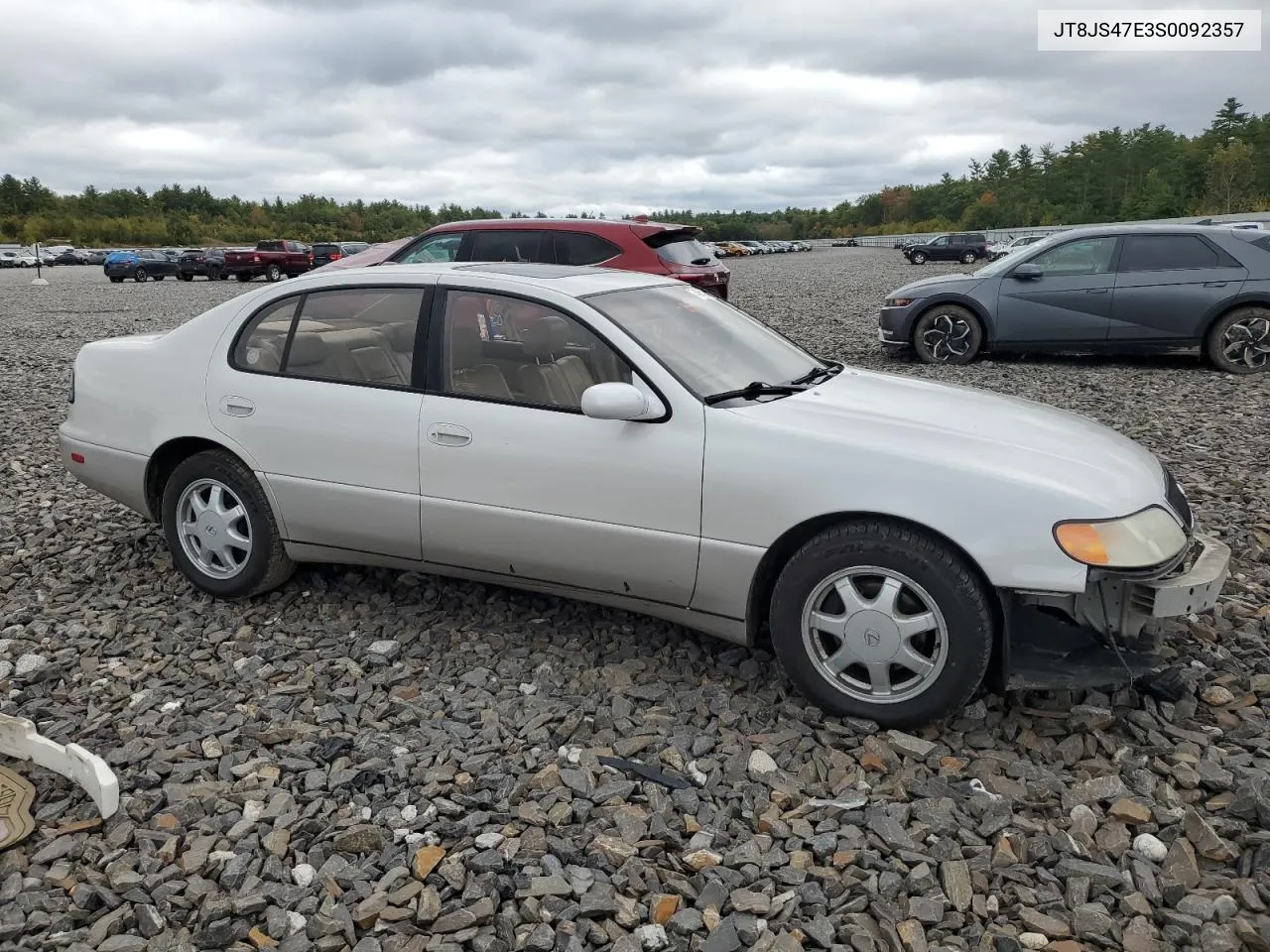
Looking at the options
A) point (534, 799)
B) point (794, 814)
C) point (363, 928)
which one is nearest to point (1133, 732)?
point (794, 814)

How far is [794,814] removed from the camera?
114 inches

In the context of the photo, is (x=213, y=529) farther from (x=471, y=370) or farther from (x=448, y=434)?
(x=471, y=370)

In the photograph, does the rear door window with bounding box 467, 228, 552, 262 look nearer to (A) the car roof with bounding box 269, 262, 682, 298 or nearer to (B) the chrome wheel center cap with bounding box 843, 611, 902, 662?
(A) the car roof with bounding box 269, 262, 682, 298

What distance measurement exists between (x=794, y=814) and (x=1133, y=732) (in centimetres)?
126

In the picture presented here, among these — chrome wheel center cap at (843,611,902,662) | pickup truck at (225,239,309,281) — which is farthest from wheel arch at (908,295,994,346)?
pickup truck at (225,239,309,281)

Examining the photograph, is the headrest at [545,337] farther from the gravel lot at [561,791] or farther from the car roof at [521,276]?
the gravel lot at [561,791]

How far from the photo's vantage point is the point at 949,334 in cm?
1072

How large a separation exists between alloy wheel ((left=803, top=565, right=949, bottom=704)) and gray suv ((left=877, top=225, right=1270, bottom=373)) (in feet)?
26.6

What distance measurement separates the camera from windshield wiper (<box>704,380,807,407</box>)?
3.58 metres

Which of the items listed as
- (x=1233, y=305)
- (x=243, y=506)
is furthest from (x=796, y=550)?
(x=1233, y=305)

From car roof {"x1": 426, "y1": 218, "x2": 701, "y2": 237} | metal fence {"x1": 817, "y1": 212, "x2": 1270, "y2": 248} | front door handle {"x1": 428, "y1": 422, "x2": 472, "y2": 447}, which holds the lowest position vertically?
front door handle {"x1": 428, "y1": 422, "x2": 472, "y2": 447}

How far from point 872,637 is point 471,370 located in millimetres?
1837

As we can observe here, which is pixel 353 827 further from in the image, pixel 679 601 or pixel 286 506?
pixel 286 506

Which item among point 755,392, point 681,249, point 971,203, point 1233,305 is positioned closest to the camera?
point 755,392
